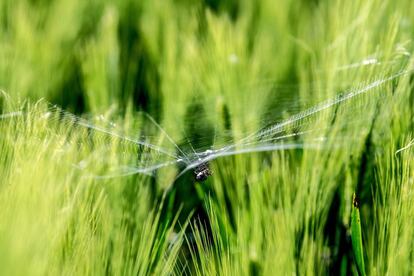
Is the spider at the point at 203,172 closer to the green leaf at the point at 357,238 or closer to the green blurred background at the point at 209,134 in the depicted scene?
the green blurred background at the point at 209,134

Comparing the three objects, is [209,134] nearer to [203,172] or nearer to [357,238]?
[203,172]

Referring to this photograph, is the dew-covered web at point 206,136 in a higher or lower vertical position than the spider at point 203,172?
higher

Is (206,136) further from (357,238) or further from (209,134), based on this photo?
(357,238)

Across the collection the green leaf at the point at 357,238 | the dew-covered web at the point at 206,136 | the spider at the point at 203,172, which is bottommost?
the green leaf at the point at 357,238

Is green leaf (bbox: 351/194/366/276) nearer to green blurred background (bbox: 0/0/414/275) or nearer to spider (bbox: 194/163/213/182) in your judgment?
green blurred background (bbox: 0/0/414/275)

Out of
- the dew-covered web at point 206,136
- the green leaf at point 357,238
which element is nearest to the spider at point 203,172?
the dew-covered web at point 206,136

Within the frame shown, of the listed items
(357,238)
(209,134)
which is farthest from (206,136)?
(357,238)
